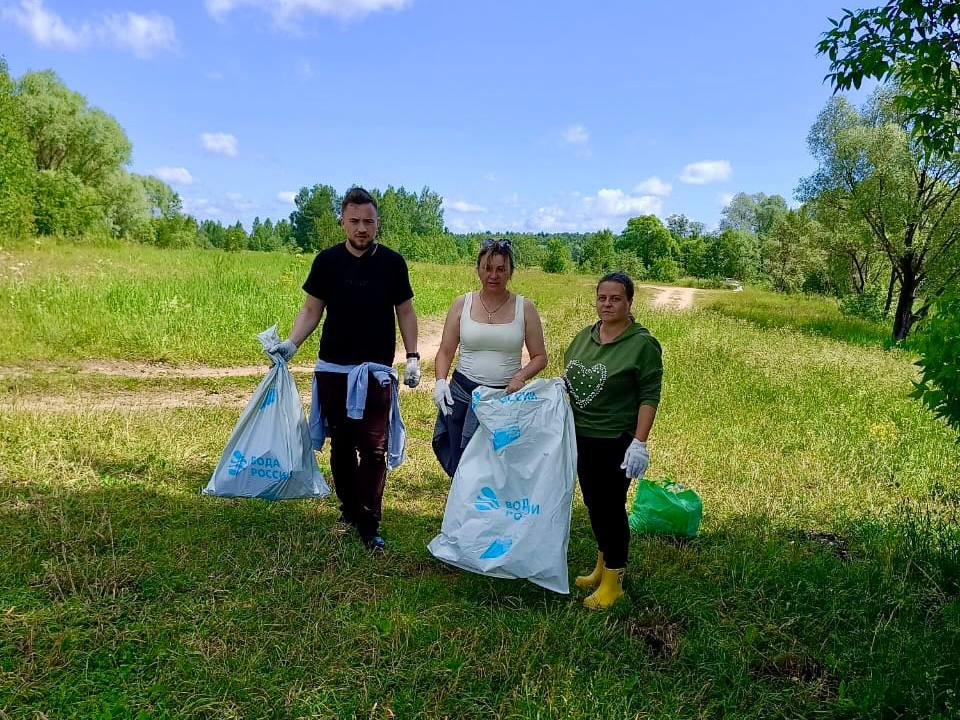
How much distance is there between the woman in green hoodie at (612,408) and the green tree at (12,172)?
22633 millimetres

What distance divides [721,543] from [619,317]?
183cm

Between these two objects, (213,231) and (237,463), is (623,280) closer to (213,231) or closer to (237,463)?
(237,463)

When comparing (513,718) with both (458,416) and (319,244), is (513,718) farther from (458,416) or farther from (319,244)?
(319,244)

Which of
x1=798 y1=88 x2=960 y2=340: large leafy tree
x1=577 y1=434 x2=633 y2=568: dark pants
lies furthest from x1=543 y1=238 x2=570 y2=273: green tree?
x1=577 y1=434 x2=633 y2=568: dark pants

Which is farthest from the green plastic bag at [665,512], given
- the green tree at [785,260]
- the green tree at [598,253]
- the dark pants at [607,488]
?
the green tree at [598,253]

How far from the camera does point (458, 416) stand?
3.45 m

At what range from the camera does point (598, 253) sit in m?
61.3

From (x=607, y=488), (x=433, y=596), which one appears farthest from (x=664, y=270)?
(x=433, y=596)

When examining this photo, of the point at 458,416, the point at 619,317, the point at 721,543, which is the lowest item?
the point at 721,543

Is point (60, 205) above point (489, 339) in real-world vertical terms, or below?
above

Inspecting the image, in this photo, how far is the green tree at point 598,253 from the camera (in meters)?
57.9

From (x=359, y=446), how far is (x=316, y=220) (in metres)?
22.8

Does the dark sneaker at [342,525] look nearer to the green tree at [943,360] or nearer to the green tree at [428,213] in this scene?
the green tree at [943,360]

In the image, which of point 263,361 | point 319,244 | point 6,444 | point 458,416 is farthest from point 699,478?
point 319,244
